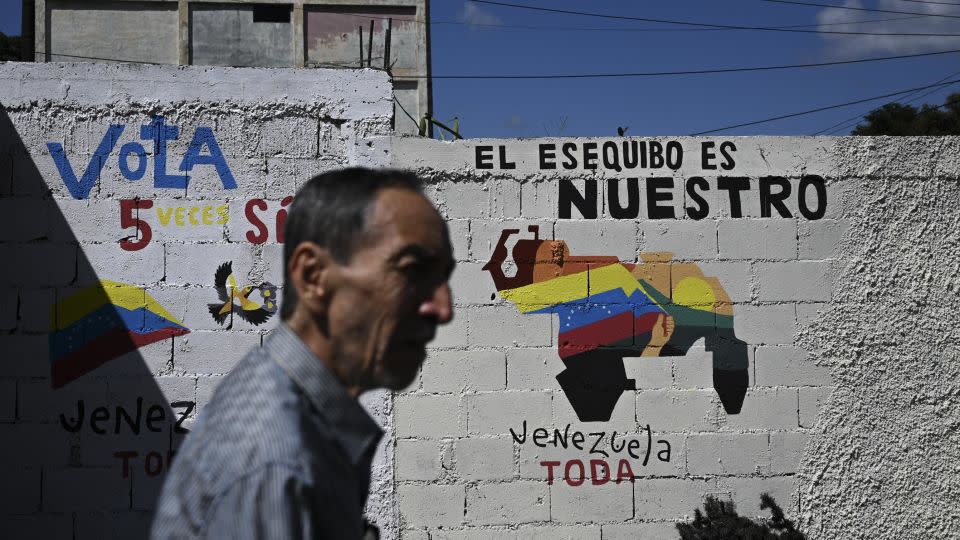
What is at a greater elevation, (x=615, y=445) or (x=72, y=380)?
(x=72, y=380)

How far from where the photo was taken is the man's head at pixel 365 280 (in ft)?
5.26

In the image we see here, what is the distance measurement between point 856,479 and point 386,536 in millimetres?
2393

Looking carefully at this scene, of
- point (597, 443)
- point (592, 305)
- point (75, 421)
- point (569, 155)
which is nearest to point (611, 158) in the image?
point (569, 155)

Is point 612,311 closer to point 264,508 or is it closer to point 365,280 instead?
point 365,280

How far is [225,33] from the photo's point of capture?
A: 23734mm

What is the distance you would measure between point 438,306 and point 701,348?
339 cm

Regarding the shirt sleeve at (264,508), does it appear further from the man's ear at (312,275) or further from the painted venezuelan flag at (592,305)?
the painted venezuelan flag at (592,305)

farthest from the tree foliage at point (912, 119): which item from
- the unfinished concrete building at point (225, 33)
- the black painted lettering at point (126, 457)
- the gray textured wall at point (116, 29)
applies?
the black painted lettering at point (126, 457)

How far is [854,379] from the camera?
15.9 feet

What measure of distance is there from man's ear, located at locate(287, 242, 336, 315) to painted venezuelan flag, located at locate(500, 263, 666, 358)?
10.4ft

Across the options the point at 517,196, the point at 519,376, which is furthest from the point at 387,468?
the point at 517,196

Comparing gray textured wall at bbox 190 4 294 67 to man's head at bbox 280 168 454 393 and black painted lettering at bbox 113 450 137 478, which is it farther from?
man's head at bbox 280 168 454 393

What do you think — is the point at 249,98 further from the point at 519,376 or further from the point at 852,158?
the point at 852,158

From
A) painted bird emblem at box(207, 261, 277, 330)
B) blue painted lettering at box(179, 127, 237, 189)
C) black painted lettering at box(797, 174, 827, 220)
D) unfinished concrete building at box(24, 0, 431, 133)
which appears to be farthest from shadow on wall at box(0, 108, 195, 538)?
unfinished concrete building at box(24, 0, 431, 133)
